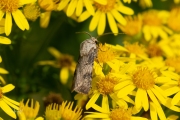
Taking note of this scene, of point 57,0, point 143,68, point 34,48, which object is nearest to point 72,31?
point 34,48

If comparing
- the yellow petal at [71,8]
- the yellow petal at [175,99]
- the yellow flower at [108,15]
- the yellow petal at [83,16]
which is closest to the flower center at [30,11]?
the yellow petal at [71,8]

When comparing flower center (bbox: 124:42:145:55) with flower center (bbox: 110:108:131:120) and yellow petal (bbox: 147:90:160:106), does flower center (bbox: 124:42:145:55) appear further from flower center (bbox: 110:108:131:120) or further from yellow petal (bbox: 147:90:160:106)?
flower center (bbox: 110:108:131:120)

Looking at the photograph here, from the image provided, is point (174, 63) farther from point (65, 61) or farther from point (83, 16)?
point (65, 61)

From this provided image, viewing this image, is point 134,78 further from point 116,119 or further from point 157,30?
point 157,30

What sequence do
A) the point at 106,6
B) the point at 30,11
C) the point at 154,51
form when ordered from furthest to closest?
the point at 154,51, the point at 106,6, the point at 30,11

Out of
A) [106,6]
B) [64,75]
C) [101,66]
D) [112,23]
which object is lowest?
[64,75]

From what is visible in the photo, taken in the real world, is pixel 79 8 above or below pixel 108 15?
above

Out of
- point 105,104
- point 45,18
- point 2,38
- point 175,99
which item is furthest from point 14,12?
point 175,99
